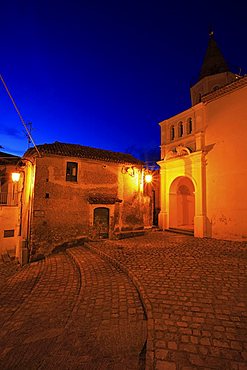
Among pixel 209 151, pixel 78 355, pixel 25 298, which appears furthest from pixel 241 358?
pixel 209 151

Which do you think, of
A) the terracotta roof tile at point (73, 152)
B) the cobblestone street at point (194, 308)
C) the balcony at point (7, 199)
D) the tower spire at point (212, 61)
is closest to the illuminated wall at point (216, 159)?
the terracotta roof tile at point (73, 152)

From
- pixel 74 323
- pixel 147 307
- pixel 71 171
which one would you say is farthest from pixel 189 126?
pixel 74 323

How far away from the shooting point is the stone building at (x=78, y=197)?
10.6 m

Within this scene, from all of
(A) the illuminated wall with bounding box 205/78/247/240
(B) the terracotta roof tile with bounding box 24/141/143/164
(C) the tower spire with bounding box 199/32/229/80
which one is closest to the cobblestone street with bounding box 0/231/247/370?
(A) the illuminated wall with bounding box 205/78/247/240

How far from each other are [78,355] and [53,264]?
643cm

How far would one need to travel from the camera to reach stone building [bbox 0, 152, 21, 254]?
1397 centimetres

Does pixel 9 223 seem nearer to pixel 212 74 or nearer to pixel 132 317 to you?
pixel 132 317

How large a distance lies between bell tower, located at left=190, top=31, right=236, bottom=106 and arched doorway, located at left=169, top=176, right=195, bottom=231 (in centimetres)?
888

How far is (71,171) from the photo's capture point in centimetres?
1177

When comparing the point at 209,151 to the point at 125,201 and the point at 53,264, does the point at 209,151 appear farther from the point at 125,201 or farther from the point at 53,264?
the point at 53,264

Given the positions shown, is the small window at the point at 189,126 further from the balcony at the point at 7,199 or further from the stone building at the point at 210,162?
the balcony at the point at 7,199

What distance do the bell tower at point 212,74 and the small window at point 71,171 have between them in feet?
46.9

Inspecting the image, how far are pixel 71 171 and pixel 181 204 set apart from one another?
32.5 feet

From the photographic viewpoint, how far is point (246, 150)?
10.7 metres
